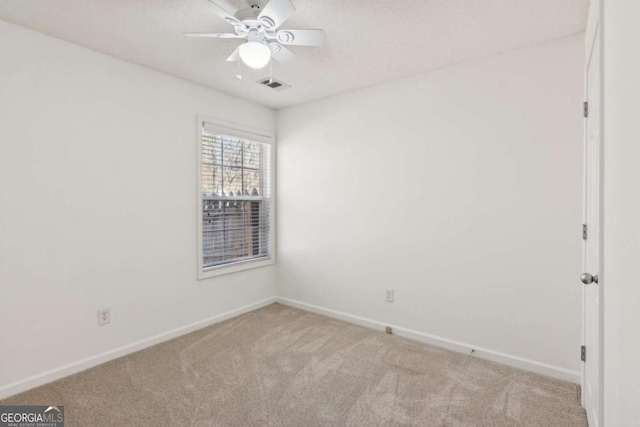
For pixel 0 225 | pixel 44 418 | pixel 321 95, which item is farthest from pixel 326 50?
pixel 44 418

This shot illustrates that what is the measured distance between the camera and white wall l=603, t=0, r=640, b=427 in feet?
2.62

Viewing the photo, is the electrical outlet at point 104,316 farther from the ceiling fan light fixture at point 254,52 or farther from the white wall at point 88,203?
the ceiling fan light fixture at point 254,52

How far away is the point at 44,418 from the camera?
1.93 meters

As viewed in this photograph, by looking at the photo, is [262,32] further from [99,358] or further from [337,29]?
[99,358]

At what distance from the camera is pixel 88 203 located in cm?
249

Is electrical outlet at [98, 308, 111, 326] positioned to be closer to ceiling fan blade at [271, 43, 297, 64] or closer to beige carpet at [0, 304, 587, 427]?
beige carpet at [0, 304, 587, 427]

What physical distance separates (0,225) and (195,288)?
1.56 metres

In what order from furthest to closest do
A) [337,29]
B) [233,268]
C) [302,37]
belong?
[233,268], [337,29], [302,37]

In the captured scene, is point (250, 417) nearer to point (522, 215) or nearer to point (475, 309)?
point (475, 309)

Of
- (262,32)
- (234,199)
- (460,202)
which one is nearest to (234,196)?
(234,199)

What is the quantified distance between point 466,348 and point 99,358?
296cm

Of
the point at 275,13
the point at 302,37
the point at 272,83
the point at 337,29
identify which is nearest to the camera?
the point at 275,13

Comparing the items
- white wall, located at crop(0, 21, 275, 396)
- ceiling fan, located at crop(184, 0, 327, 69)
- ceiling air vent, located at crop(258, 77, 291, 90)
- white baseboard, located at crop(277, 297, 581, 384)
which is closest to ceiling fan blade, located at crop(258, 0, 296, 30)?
ceiling fan, located at crop(184, 0, 327, 69)

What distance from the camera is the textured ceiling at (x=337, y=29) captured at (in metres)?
1.94
